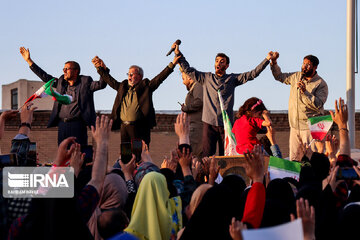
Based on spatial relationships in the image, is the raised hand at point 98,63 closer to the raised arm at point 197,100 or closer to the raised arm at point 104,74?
the raised arm at point 104,74

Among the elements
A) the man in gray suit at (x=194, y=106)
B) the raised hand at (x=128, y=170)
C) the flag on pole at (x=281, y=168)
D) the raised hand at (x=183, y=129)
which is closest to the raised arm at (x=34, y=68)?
the man in gray suit at (x=194, y=106)

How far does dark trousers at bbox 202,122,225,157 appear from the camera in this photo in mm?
9094

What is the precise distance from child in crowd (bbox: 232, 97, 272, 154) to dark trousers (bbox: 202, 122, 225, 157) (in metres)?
0.72

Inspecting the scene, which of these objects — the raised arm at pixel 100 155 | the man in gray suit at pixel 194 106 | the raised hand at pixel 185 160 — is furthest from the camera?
the man in gray suit at pixel 194 106

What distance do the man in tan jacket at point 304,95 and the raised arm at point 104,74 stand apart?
245 cm

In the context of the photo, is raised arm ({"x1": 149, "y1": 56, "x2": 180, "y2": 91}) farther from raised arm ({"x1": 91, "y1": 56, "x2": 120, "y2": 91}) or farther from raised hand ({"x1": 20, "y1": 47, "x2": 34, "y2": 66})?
raised hand ({"x1": 20, "y1": 47, "x2": 34, "y2": 66})

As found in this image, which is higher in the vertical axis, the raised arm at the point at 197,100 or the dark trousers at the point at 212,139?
the raised arm at the point at 197,100

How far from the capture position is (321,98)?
8.92 meters

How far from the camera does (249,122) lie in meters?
8.27

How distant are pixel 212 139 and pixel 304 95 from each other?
153 cm

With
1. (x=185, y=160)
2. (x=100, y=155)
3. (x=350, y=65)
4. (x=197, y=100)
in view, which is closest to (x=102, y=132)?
(x=100, y=155)

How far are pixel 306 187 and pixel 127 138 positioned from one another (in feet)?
17.7

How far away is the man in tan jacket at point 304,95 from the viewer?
8.84 metres

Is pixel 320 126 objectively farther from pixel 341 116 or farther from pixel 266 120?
pixel 341 116
